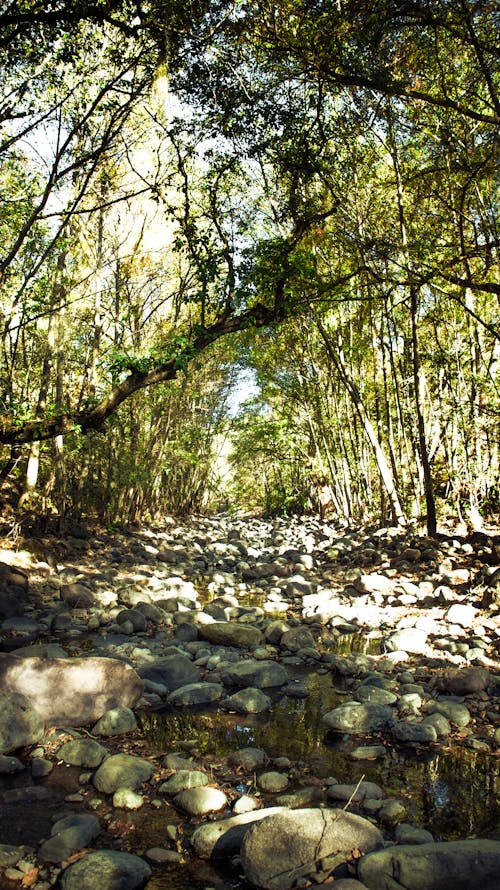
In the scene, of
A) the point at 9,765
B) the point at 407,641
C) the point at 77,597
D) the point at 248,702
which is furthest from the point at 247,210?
the point at 9,765

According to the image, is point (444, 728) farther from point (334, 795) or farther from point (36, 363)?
point (36, 363)

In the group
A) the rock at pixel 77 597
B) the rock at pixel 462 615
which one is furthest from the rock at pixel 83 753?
the rock at pixel 462 615

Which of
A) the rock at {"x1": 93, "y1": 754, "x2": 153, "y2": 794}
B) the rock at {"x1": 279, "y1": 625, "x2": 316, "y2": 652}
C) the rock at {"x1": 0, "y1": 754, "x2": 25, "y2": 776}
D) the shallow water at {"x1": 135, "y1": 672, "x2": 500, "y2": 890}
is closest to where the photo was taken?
the shallow water at {"x1": 135, "y1": 672, "x2": 500, "y2": 890}

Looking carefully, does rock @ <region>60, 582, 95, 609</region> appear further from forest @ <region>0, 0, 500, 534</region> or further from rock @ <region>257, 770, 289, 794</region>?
rock @ <region>257, 770, 289, 794</region>

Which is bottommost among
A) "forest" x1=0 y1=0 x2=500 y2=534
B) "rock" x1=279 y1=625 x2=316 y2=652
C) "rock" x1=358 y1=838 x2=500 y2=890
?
"rock" x1=279 y1=625 x2=316 y2=652

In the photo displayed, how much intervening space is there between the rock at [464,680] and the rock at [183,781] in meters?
2.20

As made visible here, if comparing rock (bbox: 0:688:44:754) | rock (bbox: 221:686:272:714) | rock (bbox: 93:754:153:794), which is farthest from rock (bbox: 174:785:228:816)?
rock (bbox: 221:686:272:714)

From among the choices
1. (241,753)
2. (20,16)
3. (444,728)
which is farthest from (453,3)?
(241,753)

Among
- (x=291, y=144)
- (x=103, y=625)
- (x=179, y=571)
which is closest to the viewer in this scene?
(x=103, y=625)

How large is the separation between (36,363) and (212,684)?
1049cm

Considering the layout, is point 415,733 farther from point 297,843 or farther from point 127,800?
Answer: point 127,800

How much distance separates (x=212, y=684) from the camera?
4539mm

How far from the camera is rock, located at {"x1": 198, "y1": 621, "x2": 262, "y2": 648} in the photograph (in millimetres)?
5930

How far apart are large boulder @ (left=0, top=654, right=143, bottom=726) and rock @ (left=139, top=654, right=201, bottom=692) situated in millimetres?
642
